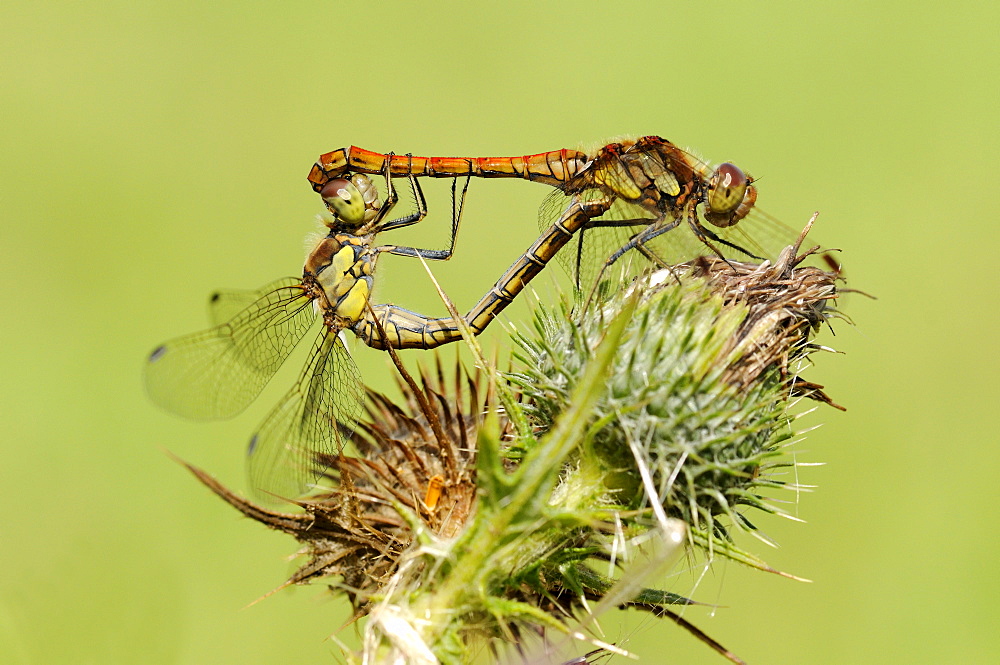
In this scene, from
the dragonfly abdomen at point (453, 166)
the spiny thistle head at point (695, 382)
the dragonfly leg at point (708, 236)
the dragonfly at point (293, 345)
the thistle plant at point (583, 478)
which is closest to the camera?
the thistle plant at point (583, 478)

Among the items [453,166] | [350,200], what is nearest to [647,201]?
[453,166]

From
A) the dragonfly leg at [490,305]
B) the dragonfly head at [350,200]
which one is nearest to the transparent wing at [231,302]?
the dragonfly head at [350,200]

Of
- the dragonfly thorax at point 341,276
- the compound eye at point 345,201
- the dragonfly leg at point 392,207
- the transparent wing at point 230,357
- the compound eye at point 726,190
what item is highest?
the compound eye at point 726,190

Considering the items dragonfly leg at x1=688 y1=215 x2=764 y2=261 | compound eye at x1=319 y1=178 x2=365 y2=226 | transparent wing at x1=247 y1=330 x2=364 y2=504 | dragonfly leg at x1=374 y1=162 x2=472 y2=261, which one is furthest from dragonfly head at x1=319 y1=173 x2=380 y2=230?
dragonfly leg at x1=688 y1=215 x2=764 y2=261

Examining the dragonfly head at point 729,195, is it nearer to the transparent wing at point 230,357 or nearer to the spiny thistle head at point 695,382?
the spiny thistle head at point 695,382

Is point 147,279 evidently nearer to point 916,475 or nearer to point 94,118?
point 94,118

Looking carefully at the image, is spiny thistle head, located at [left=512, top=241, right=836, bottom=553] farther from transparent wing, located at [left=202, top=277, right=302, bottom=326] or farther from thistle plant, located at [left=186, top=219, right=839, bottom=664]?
transparent wing, located at [left=202, top=277, right=302, bottom=326]
